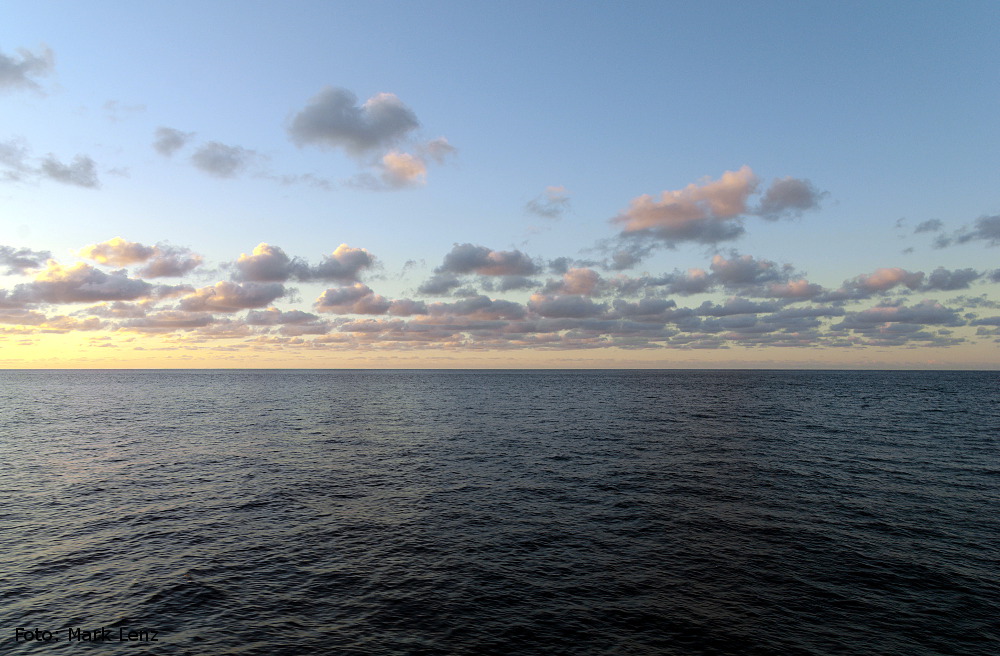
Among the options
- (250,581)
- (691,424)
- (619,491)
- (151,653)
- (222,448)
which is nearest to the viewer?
(151,653)

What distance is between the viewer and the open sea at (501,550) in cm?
1692

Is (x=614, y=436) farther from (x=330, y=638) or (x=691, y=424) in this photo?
(x=330, y=638)

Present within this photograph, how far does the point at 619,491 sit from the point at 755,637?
18.3m

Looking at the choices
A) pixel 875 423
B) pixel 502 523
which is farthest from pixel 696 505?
pixel 875 423

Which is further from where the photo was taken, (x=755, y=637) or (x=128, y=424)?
(x=128, y=424)

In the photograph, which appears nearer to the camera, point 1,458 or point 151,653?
point 151,653

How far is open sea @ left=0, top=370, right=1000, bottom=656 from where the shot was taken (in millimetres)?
16922

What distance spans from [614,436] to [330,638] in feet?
157

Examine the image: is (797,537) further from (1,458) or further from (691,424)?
(1,458)

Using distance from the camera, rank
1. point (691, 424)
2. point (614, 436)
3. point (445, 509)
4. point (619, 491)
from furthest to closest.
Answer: point (691, 424), point (614, 436), point (619, 491), point (445, 509)

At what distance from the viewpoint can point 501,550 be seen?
79.2 feet

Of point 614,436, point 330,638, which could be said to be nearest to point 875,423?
point 614,436

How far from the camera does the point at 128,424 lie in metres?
73.8

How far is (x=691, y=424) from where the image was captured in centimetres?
7238
